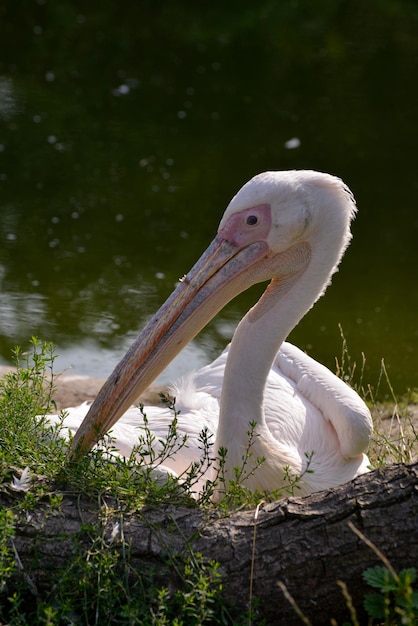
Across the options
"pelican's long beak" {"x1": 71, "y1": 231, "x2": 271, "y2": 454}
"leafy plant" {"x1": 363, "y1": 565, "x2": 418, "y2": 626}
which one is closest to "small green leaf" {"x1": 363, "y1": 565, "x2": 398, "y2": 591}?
"leafy plant" {"x1": 363, "y1": 565, "x2": 418, "y2": 626}

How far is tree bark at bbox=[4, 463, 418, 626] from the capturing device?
2.60m

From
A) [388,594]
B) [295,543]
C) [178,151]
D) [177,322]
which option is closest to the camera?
[388,594]

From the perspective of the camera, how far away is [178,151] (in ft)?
31.3

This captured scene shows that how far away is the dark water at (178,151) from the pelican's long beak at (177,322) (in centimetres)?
265

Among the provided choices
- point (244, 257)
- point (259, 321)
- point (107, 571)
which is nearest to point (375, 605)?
point (107, 571)

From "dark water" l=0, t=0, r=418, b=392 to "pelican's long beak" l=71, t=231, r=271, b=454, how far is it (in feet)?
8.68

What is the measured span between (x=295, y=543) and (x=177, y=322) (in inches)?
44.6

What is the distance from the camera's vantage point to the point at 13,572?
2.61 meters

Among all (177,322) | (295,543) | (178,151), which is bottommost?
(295,543)

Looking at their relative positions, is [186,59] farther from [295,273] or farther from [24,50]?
[295,273]

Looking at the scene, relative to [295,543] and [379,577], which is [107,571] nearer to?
[295,543]

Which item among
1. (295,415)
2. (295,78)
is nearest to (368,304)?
(295,415)

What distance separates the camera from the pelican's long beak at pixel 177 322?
3438 mm

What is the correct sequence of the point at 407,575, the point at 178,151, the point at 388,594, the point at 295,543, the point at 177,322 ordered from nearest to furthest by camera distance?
the point at 407,575 → the point at 388,594 → the point at 295,543 → the point at 177,322 → the point at 178,151
